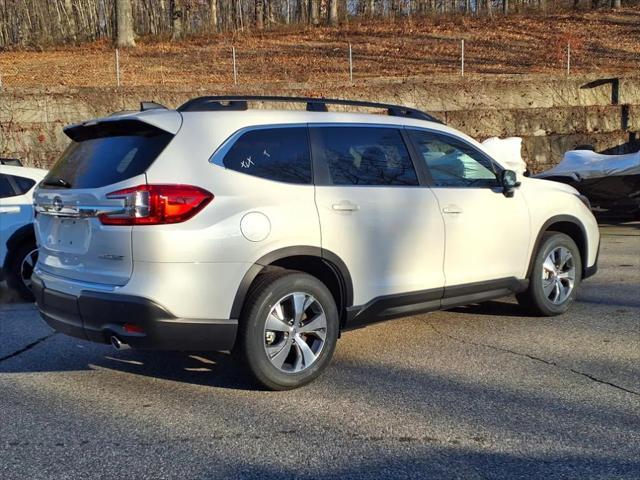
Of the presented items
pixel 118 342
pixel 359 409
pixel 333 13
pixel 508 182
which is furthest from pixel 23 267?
pixel 333 13

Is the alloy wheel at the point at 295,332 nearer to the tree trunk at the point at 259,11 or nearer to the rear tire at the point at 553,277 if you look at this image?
the rear tire at the point at 553,277

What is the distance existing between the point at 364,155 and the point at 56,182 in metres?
2.23

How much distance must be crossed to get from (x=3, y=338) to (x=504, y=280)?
4.47 metres

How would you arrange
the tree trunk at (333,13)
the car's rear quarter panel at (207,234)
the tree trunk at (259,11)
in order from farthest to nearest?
the tree trunk at (259,11), the tree trunk at (333,13), the car's rear quarter panel at (207,234)

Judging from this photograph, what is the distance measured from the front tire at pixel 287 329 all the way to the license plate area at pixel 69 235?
113cm

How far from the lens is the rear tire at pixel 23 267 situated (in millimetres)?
8164

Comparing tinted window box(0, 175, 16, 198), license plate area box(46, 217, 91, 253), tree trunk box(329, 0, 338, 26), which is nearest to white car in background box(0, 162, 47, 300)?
tinted window box(0, 175, 16, 198)

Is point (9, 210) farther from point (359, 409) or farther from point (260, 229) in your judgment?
point (359, 409)

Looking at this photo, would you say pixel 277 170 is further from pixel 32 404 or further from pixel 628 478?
pixel 628 478

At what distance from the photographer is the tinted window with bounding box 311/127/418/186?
16.8 feet

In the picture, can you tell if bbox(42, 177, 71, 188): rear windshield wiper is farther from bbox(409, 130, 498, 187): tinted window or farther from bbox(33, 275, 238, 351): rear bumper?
bbox(409, 130, 498, 187): tinted window

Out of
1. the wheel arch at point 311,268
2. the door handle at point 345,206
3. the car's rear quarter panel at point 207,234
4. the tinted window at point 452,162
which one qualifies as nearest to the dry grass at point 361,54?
the tinted window at point 452,162

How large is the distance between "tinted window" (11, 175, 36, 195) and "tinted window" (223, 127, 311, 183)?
15.6ft

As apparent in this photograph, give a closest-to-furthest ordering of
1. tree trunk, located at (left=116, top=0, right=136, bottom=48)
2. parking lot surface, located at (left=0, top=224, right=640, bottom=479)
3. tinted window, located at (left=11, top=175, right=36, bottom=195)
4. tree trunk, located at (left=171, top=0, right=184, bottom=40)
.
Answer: parking lot surface, located at (left=0, top=224, right=640, bottom=479)
tinted window, located at (left=11, top=175, right=36, bottom=195)
tree trunk, located at (left=116, top=0, right=136, bottom=48)
tree trunk, located at (left=171, top=0, right=184, bottom=40)
